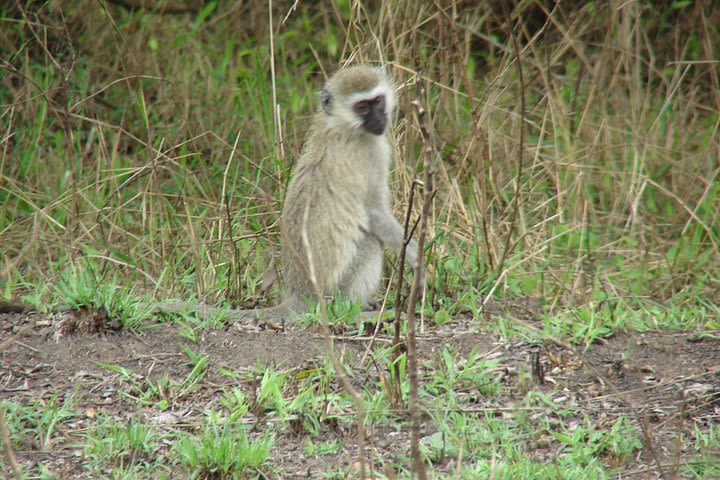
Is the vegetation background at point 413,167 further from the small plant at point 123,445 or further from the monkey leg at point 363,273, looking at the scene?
the small plant at point 123,445

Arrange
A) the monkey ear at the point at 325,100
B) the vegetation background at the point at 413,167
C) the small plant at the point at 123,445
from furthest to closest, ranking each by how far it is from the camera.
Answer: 1. the monkey ear at the point at 325,100
2. the vegetation background at the point at 413,167
3. the small plant at the point at 123,445

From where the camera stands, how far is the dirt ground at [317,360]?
3.35m

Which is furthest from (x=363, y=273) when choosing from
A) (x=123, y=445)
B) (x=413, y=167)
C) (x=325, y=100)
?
(x=123, y=445)

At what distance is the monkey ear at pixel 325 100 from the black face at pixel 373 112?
6.0 inches

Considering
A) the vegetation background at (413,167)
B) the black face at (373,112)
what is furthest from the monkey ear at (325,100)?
the vegetation background at (413,167)

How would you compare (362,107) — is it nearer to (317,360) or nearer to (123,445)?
(317,360)

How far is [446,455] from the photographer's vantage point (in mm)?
3256

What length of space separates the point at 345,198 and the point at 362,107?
471mm

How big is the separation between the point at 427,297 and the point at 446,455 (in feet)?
4.73

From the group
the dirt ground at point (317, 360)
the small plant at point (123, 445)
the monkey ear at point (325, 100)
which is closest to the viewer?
the small plant at point (123, 445)

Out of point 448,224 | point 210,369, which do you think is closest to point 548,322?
point 448,224

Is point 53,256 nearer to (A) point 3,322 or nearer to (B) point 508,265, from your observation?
(A) point 3,322

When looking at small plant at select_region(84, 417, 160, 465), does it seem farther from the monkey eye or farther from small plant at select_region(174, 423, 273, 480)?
the monkey eye

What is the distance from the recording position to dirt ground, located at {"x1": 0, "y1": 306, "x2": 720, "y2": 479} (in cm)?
335
